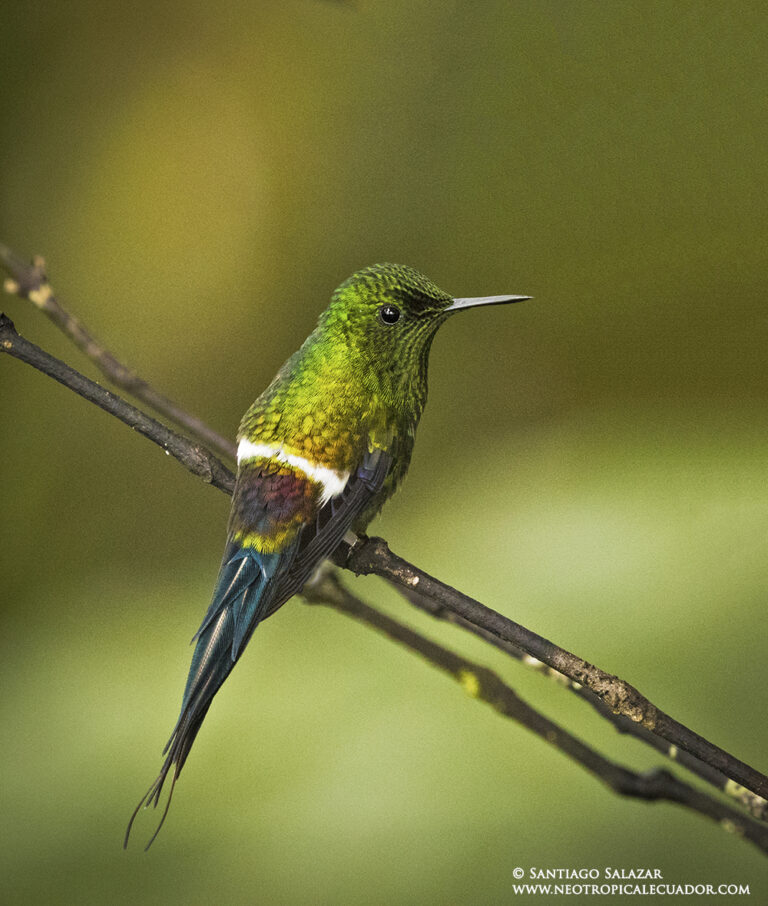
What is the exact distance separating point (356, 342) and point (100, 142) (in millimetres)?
541

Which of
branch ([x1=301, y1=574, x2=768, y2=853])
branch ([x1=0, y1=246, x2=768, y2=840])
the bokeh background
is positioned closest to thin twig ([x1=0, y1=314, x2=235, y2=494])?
branch ([x1=0, y1=246, x2=768, y2=840])

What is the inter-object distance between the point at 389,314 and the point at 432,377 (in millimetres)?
433

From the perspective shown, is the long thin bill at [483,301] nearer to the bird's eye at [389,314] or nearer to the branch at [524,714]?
the bird's eye at [389,314]

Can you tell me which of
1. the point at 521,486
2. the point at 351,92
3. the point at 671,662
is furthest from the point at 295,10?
the point at 671,662

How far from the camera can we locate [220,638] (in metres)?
0.35

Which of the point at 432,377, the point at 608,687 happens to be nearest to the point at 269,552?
the point at 608,687

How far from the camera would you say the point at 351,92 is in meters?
0.86

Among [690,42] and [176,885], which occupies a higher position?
[690,42]

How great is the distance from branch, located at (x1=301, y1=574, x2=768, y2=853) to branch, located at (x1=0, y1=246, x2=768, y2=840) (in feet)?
0.07

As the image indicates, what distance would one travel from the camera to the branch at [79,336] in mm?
398

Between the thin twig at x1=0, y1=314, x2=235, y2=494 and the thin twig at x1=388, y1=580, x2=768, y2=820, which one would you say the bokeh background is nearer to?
the thin twig at x1=388, y1=580, x2=768, y2=820

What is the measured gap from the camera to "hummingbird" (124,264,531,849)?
1.21ft

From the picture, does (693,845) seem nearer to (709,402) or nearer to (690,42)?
(709,402)

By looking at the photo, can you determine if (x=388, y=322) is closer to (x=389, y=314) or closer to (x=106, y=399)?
(x=389, y=314)
